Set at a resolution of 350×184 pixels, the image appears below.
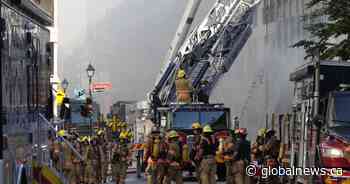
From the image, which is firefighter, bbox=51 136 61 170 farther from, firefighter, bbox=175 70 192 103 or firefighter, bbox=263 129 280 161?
firefighter, bbox=175 70 192 103

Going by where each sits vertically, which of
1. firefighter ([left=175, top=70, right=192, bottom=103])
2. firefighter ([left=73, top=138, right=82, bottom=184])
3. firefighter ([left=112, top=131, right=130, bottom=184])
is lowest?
firefighter ([left=112, top=131, right=130, bottom=184])

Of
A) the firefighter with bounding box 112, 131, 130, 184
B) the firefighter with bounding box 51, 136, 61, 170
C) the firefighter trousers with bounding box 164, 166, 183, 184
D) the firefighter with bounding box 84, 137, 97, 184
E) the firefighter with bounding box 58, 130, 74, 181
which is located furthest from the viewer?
the firefighter with bounding box 112, 131, 130, 184

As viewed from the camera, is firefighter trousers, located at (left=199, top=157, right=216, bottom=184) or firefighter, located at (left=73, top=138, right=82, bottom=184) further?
firefighter, located at (left=73, top=138, right=82, bottom=184)

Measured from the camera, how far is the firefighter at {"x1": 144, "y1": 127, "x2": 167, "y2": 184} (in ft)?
64.8

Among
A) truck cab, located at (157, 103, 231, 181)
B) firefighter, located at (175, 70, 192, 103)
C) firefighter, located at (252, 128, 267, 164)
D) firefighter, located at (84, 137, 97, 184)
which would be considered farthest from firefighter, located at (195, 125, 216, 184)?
firefighter, located at (175, 70, 192, 103)

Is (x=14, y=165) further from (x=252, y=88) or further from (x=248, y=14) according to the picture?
(x=252, y=88)

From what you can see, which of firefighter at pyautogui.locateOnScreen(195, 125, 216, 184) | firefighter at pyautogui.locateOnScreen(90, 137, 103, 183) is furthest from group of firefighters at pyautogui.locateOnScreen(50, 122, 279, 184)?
firefighter at pyautogui.locateOnScreen(90, 137, 103, 183)

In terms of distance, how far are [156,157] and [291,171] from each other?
189 inches

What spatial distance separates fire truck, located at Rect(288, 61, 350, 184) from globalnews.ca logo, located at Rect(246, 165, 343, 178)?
0.02 m

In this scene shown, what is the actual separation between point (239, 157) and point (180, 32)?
23090mm

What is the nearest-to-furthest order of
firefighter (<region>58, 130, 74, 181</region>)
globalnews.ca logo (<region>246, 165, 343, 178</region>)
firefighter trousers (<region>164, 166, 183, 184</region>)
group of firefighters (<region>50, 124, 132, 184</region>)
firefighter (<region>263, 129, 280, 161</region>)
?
globalnews.ca logo (<region>246, 165, 343, 178</region>) → group of firefighters (<region>50, 124, 132, 184</region>) → firefighter (<region>58, 130, 74, 181</region>) → firefighter (<region>263, 129, 280, 161</region>) → firefighter trousers (<region>164, 166, 183, 184</region>)

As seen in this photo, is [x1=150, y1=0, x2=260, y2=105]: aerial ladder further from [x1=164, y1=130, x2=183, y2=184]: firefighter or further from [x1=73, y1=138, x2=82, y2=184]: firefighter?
[x1=164, y1=130, x2=183, y2=184]: firefighter

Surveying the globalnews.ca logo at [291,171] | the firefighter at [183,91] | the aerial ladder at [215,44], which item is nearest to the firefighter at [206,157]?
the globalnews.ca logo at [291,171]

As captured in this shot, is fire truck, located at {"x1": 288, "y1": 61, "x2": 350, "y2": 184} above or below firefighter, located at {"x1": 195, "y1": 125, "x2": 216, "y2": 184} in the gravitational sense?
above
